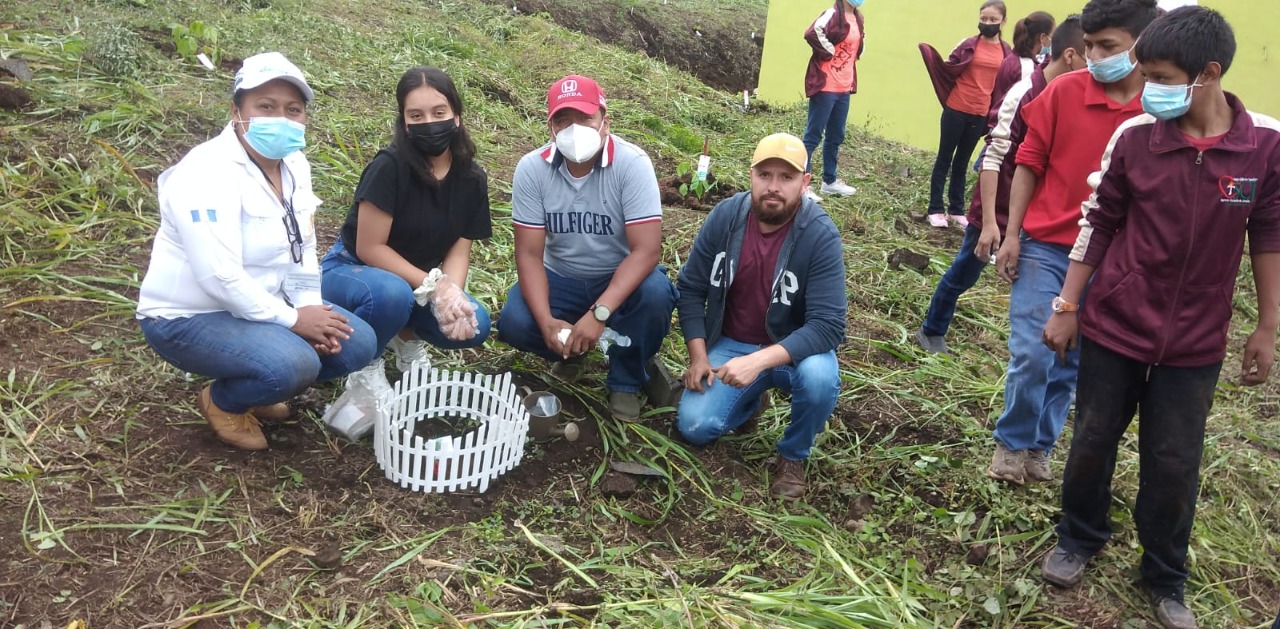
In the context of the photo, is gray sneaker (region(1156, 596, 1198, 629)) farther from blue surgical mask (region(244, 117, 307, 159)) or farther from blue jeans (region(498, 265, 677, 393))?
blue surgical mask (region(244, 117, 307, 159))

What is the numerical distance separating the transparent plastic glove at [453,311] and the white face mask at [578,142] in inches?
27.2

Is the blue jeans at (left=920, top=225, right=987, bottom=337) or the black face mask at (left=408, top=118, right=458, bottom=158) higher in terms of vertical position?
the black face mask at (left=408, top=118, right=458, bottom=158)

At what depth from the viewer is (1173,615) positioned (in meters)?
2.74

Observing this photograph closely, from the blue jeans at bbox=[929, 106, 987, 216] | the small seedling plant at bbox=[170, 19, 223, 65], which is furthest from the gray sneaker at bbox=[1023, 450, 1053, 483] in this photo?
the small seedling plant at bbox=[170, 19, 223, 65]

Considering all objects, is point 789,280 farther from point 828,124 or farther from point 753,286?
point 828,124

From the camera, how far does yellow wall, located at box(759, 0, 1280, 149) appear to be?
7.75 m

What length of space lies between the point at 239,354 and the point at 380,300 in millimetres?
602

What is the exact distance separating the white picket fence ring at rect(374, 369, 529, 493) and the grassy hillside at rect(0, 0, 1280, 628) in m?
0.08

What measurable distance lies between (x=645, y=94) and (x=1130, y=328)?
695cm

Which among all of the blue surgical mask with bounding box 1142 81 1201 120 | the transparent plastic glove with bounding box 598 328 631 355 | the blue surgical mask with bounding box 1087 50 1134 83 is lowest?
the transparent plastic glove with bounding box 598 328 631 355

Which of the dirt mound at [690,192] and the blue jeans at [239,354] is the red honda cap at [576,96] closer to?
the blue jeans at [239,354]

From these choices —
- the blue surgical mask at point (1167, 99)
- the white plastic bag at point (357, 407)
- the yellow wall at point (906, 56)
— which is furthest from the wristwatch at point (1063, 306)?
the yellow wall at point (906, 56)

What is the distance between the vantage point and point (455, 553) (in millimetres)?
2838

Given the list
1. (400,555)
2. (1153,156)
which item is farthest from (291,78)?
(1153,156)
